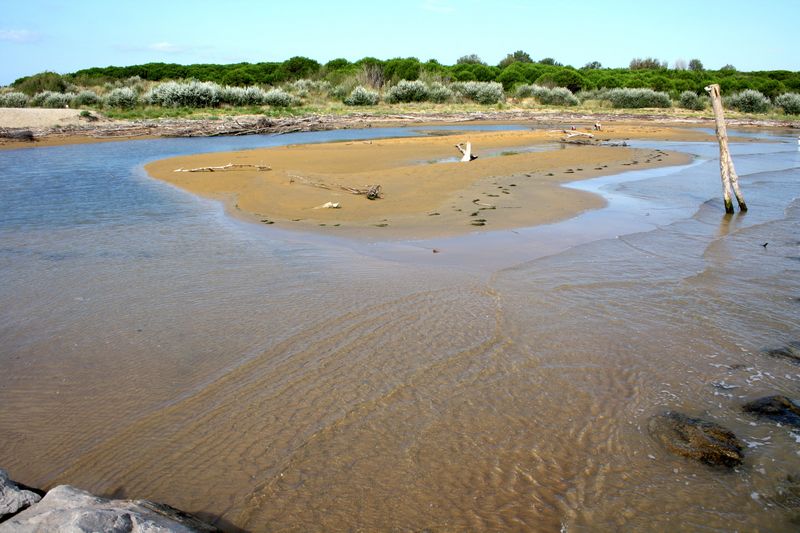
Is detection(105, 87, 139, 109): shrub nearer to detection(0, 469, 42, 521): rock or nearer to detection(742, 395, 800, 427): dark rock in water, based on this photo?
detection(0, 469, 42, 521): rock

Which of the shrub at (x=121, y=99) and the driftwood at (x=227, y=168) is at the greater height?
the shrub at (x=121, y=99)

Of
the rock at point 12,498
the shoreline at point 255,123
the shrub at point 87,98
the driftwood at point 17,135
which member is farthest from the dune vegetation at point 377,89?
the rock at point 12,498

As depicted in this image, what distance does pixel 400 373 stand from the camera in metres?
4.47

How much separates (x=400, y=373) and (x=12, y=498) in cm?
257

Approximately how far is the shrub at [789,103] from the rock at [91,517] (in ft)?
140

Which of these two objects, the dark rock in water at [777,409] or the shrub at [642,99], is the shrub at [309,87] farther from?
the dark rock in water at [777,409]

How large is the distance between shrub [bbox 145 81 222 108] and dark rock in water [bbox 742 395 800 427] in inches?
1322

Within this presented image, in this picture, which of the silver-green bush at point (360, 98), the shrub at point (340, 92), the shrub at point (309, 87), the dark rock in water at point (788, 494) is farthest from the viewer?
the shrub at point (309, 87)

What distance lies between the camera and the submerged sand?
31.6 feet

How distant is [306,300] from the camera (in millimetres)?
5914

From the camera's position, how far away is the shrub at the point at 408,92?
131ft

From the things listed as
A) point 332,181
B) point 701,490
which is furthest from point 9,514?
point 332,181

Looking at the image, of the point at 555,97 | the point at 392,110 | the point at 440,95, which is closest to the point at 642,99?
the point at 555,97

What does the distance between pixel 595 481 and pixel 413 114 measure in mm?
32379
